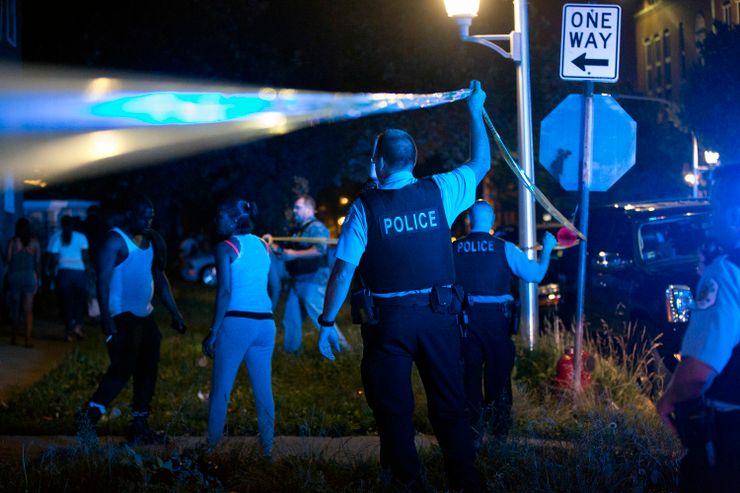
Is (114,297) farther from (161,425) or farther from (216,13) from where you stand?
(216,13)

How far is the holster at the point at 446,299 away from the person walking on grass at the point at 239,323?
1852mm

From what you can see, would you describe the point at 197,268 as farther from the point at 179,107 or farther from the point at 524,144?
the point at 179,107

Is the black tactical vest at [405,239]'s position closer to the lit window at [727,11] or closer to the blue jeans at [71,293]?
the blue jeans at [71,293]

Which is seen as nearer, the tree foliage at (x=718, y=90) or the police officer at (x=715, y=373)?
the police officer at (x=715, y=373)

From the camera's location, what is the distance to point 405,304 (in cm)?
536

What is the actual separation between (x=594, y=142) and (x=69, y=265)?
27.9ft

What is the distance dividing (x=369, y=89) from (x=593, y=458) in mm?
15553

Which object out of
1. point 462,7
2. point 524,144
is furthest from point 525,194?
point 462,7

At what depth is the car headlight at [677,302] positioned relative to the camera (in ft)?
30.1

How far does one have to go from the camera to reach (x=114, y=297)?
24.5 ft

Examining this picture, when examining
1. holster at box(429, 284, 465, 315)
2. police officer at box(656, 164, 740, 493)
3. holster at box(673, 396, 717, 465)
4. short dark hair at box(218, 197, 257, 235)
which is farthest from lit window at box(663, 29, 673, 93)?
holster at box(673, 396, 717, 465)

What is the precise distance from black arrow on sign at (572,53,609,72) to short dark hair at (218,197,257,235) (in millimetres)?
3062

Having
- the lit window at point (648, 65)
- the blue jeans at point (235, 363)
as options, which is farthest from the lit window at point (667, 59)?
the blue jeans at point (235, 363)

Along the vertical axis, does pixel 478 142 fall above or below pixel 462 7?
below
